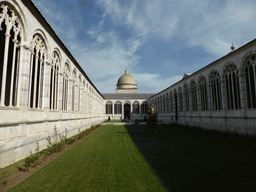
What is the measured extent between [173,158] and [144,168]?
2.17m

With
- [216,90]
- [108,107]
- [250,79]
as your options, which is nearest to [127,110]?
[108,107]

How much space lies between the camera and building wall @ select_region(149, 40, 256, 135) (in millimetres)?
13031

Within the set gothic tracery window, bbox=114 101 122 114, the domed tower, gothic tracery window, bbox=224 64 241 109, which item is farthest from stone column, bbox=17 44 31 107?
the domed tower

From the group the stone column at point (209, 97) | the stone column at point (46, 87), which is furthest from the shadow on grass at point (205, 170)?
the stone column at point (209, 97)

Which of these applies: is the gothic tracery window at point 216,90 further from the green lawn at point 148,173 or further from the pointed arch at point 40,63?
the pointed arch at point 40,63

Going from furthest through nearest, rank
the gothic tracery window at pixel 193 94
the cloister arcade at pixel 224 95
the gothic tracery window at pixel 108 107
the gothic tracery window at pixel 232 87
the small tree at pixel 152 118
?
the gothic tracery window at pixel 108 107 → the gothic tracery window at pixel 193 94 → the small tree at pixel 152 118 → the gothic tracery window at pixel 232 87 → the cloister arcade at pixel 224 95

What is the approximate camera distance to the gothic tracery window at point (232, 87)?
47.4ft

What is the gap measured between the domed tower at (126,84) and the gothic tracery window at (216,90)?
46.0 meters

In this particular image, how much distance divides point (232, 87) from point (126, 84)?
166 ft

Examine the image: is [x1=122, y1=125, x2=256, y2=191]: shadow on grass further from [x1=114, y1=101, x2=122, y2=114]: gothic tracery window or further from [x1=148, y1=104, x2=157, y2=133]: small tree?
[x1=114, y1=101, x2=122, y2=114]: gothic tracery window

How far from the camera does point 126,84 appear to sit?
64.6m

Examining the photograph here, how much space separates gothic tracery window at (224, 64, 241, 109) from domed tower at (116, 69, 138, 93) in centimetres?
4846

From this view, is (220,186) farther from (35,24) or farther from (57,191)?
(35,24)

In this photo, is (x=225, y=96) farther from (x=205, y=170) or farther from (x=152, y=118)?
(x=205, y=170)
